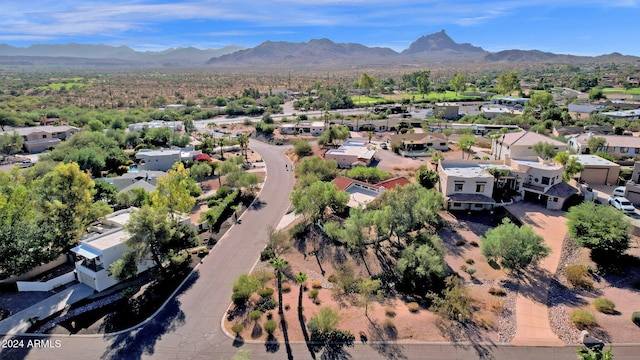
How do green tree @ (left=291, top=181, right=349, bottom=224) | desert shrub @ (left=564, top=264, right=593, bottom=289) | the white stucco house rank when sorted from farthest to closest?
green tree @ (left=291, top=181, right=349, bottom=224) < desert shrub @ (left=564, top=264, right=593, bottom=289) < the white stucco house

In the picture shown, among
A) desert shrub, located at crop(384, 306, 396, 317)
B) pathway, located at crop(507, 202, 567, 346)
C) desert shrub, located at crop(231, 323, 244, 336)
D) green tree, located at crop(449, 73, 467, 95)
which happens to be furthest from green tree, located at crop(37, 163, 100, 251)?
green tree, located at crop(449, 73, 467, 95)

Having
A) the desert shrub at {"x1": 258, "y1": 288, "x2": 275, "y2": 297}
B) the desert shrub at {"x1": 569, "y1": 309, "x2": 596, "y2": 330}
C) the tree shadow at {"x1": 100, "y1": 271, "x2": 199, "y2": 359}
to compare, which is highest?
the desert shrub at {"x1": 569, "y1": 309, "x2": 596, "y2": 330}

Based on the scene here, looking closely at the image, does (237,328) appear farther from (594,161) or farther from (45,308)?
(594,161)

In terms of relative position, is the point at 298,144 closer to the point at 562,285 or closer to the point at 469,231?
the point at 469,231

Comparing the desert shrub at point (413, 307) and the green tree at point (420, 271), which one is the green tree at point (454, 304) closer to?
the desert shrub at point (413, 307)

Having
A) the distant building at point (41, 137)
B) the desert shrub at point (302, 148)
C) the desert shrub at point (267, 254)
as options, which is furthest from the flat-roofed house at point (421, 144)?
the distant building at point (41, 137)

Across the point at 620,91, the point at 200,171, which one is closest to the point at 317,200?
the point at 200,171

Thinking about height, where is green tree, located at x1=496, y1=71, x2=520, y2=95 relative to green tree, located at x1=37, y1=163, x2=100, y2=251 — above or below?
above

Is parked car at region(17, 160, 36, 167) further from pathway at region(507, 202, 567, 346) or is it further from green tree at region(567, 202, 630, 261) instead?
green tree at region(567, 202, 630, 261)
